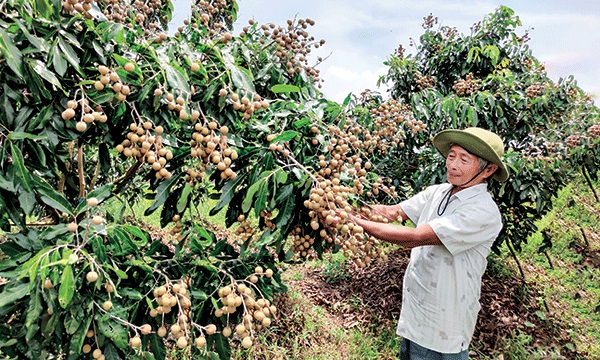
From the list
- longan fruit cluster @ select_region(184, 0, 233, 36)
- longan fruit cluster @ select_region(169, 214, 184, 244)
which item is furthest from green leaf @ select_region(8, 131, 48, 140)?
longan fruit cluster @ select_region(184, 0, 233, 36)

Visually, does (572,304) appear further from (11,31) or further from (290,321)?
(11,31)

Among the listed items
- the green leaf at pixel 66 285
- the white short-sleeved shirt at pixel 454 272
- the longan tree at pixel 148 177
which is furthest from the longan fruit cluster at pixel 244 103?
the white short-sleeved shirt at pixel 454 272

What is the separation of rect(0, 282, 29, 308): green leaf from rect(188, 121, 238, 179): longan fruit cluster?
1.87 feet

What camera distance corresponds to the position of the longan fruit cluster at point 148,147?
1332 millimetres

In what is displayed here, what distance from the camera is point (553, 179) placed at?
3.49 m

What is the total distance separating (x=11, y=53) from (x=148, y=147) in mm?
420

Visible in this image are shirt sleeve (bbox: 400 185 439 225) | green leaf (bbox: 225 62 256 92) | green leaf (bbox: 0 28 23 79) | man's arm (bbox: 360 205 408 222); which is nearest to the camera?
green leaf (bbox: 0 28 23 79)

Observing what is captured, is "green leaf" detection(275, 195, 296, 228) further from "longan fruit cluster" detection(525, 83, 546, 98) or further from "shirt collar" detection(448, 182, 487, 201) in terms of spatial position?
"longan fruit cluster" detection(525, 83, 546, 98)

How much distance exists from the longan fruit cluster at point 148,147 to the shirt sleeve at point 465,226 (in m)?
1.14

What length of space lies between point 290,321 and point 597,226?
4735mm

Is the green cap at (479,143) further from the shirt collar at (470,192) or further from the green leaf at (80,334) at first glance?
the green leaf at (80,334)

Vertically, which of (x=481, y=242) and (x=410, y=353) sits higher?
(x=481, y=242)

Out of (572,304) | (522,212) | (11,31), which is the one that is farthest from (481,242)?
(572,304)

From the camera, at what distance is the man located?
6.24 feet
